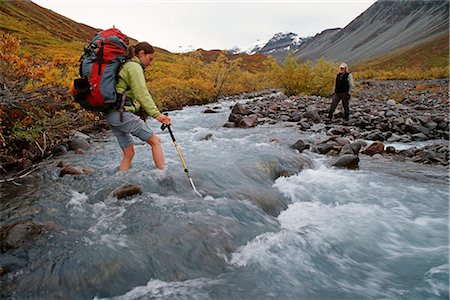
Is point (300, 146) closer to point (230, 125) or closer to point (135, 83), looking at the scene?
point (230, 125)

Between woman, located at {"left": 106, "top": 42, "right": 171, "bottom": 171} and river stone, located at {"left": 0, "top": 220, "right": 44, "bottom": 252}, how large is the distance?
7.47 ft

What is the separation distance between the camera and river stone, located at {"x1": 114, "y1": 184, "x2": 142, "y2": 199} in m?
6.21

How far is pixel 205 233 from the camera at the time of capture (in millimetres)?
5039

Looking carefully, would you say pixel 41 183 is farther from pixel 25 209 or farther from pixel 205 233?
pixel 205 233

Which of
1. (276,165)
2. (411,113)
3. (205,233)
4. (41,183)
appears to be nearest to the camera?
(205,233)

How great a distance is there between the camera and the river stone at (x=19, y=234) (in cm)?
454

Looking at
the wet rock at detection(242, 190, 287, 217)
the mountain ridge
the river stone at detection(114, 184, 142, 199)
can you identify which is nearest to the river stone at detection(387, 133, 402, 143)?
the wet rock at detection(242, 190, 287, 217)

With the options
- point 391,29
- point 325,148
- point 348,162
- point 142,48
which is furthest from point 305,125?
point 391,29

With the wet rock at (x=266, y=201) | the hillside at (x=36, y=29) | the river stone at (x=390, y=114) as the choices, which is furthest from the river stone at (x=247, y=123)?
the hillside at (x=36, y=29)

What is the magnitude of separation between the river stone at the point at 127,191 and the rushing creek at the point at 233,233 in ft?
0.42

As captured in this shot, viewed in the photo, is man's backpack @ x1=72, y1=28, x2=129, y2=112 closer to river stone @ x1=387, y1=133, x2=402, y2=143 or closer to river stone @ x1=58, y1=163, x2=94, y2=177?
river stone @ x1=58, y1=163, x2=94, y2=177

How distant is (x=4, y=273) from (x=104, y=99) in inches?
118

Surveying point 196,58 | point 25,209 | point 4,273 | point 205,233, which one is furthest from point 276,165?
point 196,58

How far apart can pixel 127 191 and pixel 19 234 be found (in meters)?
1.92
